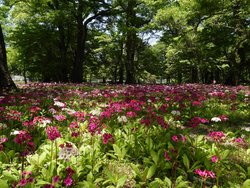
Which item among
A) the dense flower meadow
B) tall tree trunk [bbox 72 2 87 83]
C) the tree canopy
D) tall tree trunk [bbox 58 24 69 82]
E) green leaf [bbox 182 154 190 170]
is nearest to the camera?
the dense flower meadow

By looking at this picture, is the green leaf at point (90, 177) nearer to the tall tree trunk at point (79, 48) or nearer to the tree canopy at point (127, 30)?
the tree canopy at point (127, 30)

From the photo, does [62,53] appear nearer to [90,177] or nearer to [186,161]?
[186,161]

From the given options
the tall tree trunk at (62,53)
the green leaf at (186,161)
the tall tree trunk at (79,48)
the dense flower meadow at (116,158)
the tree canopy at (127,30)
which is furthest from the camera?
the tall tree trunk at (62,53)

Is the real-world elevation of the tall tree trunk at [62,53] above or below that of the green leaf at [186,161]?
above

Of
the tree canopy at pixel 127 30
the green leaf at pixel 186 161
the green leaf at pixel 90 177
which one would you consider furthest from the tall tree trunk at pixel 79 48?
the green leaf at pixel 90 177

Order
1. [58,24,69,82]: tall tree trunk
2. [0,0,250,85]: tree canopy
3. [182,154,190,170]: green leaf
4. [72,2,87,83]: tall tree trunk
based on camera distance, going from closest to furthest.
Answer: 1. [182,154,190,170]: green leaf
2. [0,0,250,85]: tree canopy
3. [72,2,87,83]: tall tree trunk
4. [58,24,69,82]: tall tree trunk

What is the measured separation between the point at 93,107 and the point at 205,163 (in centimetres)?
559

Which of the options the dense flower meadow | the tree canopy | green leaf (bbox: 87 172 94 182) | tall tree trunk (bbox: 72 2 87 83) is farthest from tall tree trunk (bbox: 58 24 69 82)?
green leaf (bbox: 87 172 94 182)

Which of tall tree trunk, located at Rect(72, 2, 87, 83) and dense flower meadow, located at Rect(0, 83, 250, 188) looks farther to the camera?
tall tree trunk, located at Rect(72, 2, 87, 83)

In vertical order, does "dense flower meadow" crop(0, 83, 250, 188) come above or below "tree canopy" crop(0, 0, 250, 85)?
below

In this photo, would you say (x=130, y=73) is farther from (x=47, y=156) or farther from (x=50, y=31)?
(x=47, y=156)

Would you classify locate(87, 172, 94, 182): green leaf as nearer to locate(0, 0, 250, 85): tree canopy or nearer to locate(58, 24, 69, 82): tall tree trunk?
locate(0, 0, 250, 85): tree canopy

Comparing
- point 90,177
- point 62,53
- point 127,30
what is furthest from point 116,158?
point 62,53

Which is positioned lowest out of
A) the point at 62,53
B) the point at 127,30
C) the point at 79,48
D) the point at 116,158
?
the point at 116,158
